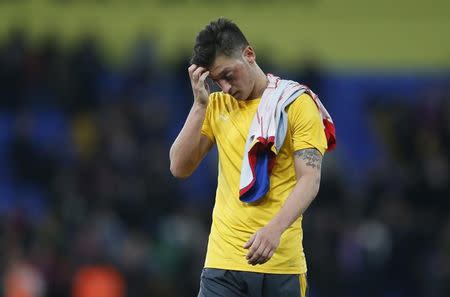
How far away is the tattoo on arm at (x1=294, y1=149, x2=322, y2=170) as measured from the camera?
4832mm

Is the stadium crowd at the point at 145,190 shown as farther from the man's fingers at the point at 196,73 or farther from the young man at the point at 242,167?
the man's fingers at the point at 196,73

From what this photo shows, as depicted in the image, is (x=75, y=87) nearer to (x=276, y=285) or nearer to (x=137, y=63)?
(x=137, y=63)

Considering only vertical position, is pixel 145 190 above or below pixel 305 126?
below

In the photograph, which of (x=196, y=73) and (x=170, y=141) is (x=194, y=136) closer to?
(x=196, y=73)

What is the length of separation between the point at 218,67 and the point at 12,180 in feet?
33.3

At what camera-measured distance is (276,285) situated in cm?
494

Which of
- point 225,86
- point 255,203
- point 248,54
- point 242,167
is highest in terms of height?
point 248,54

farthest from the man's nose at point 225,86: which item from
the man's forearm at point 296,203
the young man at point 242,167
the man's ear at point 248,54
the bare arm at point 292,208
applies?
the man's forearm at point 296,203

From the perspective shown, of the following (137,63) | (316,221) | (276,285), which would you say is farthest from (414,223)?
(276,285)

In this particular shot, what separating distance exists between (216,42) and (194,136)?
463 millimetres

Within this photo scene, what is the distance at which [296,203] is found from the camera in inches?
185

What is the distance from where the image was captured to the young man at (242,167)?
489 cm

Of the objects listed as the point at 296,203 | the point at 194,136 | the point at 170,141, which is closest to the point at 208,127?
the point at 194,136

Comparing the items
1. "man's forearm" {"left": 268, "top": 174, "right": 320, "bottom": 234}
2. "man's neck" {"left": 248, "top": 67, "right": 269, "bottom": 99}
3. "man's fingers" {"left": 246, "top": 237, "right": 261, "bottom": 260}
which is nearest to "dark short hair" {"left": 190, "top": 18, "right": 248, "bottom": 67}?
"man's neck" {"left": 248, "top": 67, "right": 269, "bottom": 99}
